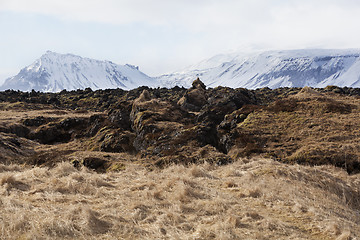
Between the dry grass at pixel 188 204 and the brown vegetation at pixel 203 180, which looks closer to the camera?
the dry grass at pixel 188 204

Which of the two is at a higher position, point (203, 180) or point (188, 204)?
point (188, 204)

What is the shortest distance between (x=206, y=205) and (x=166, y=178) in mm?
3035

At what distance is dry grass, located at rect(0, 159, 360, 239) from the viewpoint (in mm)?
6160

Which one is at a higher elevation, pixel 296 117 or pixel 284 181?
pixel 296 117

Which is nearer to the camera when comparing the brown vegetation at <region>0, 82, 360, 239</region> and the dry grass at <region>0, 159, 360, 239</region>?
the dry grass at <region>0, 159, 360, 239</region>

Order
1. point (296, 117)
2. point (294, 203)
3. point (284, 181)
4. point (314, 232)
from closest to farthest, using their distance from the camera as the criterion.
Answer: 1. point (314, 232)
2. point (294, 203)
3. point (284, 181)
4. point (296, 117)

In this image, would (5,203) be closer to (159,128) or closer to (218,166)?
(218,166)

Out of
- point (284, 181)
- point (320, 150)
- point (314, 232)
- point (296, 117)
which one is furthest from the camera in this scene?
point (296, 117)

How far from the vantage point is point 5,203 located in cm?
724

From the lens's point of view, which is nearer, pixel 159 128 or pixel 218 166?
pixel 218 166

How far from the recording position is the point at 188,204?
7832 mm

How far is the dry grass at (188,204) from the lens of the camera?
243 inches

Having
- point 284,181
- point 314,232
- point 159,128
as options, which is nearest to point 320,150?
point 284,181

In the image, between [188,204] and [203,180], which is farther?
[203,180]
